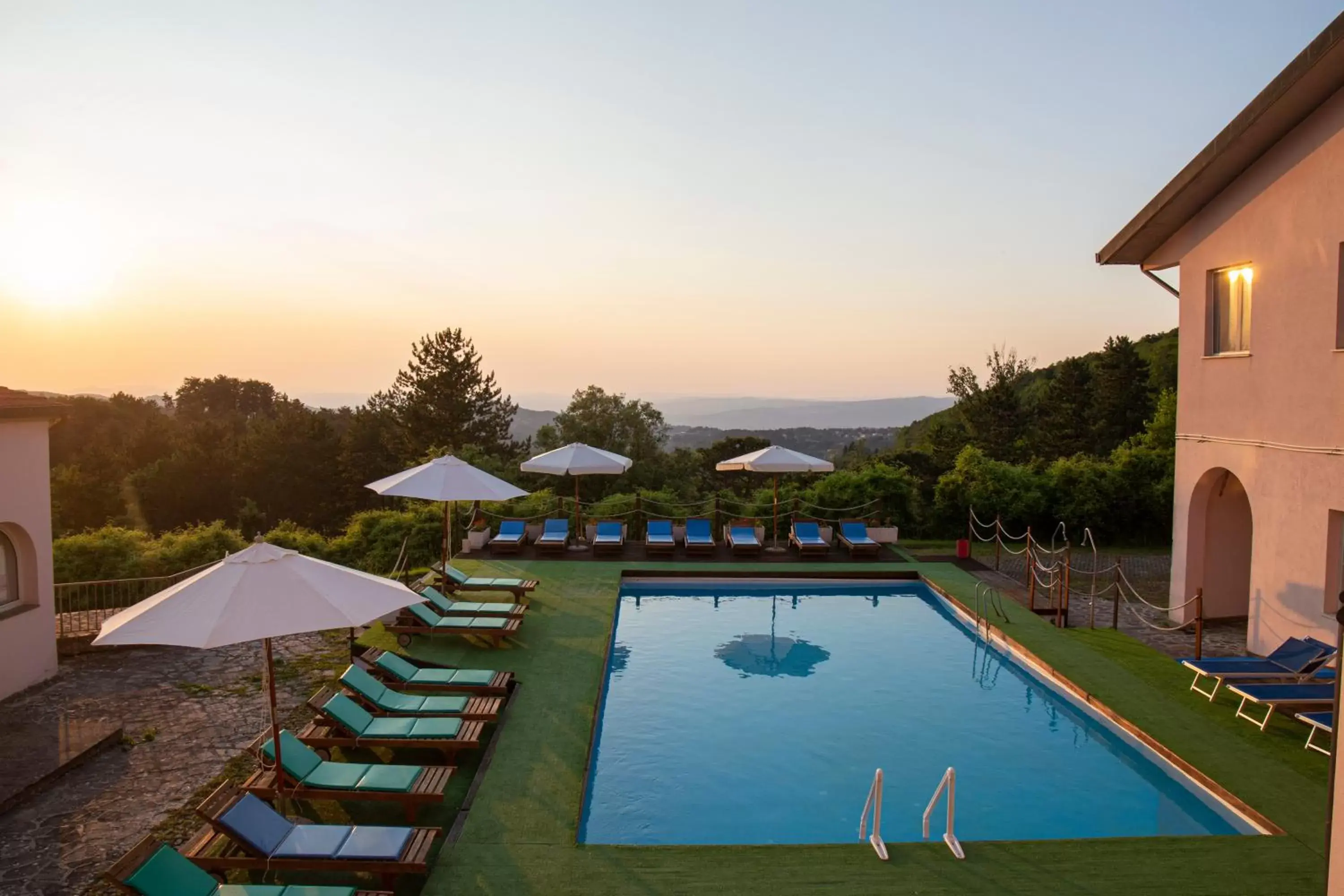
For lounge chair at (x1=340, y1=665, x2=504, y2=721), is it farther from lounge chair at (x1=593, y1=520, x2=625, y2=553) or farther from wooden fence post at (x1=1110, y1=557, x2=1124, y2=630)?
lounge chair at (x1=593, y1=520, x2=625, y2=553)

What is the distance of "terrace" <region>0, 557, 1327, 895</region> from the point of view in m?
5.73

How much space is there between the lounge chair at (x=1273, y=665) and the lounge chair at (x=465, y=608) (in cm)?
841

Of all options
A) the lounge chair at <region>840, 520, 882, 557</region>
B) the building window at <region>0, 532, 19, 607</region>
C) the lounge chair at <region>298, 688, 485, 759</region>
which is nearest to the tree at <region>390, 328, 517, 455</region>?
the lounge chair at <region>840, 520, 882, 557</region>

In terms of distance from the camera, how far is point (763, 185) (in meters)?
20.9

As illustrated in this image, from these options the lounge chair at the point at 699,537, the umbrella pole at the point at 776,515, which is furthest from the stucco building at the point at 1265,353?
the lounge chair at the point at 699,537

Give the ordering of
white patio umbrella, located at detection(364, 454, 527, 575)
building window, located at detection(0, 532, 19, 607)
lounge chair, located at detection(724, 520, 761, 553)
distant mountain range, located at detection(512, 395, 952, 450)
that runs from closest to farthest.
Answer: building window, located at detection(0, 532, 19, 607) → white patio umbrella, located at detection(364, 454, 527, 575) → lounge chair, located at detection(724, 520, 761, 553) → distant mountain range, located at detection(512, 395, 952, 450)

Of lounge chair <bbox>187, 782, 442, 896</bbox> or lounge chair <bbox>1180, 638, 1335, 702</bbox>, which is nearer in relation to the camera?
lounge chair <bbox>187, 782, 442, 896</bbox>

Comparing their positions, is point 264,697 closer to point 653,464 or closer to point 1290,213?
point 1290,213

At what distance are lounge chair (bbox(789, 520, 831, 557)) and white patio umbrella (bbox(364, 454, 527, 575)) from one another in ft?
22.4

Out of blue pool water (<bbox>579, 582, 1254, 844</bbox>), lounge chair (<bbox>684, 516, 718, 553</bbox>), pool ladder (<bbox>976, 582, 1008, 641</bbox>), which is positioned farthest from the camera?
lounge chair (<bbox>684, 516, 718, 553</bbox>)

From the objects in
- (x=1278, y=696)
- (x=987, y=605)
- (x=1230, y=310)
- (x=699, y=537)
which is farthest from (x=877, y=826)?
(x=699, y=537)

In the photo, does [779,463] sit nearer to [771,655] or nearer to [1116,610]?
[771,655]

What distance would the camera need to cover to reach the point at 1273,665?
9086mm

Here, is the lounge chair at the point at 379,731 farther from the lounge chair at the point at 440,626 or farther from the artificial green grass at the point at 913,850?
the lounge chair at the point at 440,626
